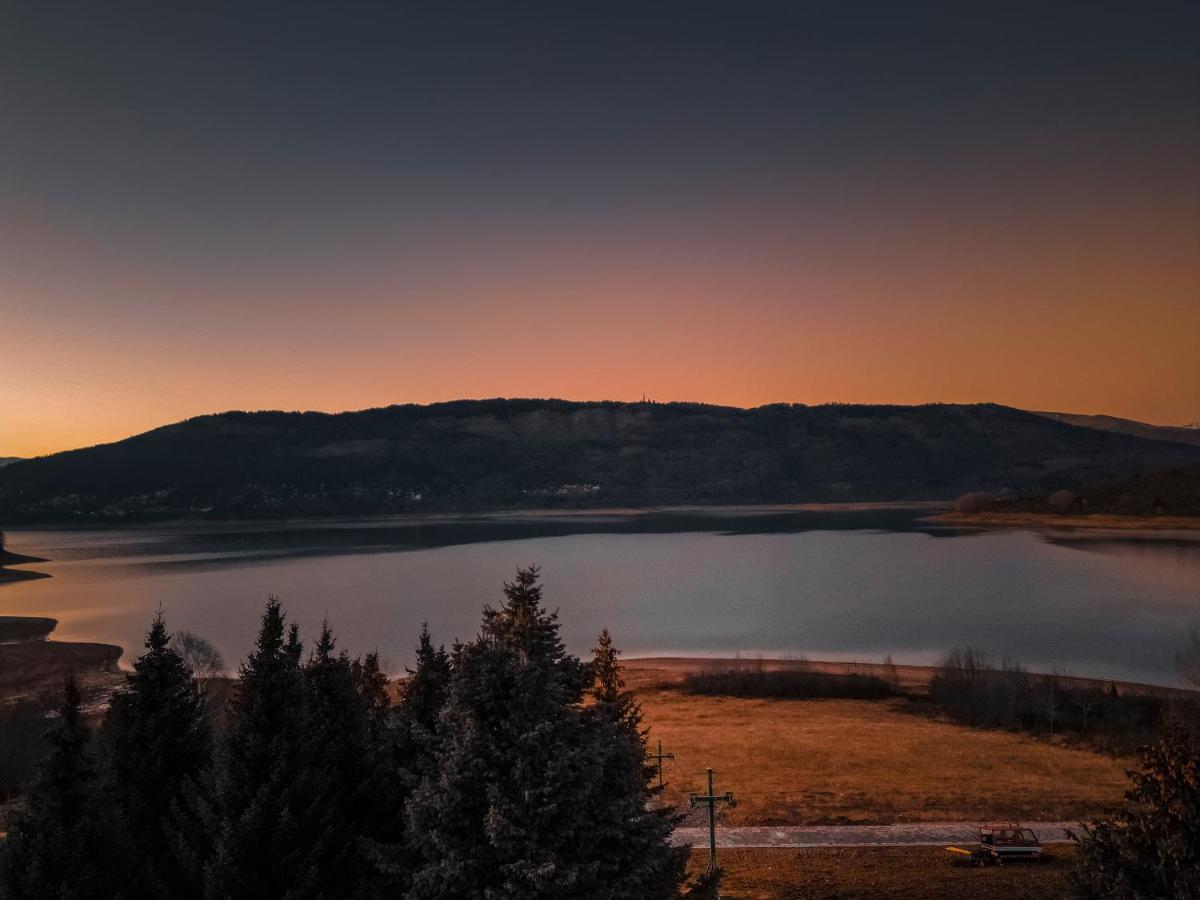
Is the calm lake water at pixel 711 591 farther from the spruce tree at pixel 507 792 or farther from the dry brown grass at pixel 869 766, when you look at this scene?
the spruce tree at pixel 507 792

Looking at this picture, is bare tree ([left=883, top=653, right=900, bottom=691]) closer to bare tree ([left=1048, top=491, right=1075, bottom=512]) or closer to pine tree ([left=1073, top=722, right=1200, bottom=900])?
pine tree ([left=1073, top=722, right=1200, bottom=900])

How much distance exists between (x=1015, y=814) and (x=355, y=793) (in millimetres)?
17641

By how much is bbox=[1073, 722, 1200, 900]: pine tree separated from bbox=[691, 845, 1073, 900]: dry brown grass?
24.6 feet

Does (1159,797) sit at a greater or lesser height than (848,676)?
greater

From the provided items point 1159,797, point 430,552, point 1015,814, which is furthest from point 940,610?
point 430,552

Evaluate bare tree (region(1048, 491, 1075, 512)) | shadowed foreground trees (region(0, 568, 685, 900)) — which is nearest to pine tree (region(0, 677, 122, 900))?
shadowed foreground trees (region(0, 568, 685, 900))

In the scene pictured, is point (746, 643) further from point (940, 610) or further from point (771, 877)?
point (771, 877)

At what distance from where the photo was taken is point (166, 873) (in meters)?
10.0

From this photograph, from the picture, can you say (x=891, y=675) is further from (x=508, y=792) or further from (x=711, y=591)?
(x=508, y=792)

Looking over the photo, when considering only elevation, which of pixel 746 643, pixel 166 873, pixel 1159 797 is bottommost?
pixel 746 643

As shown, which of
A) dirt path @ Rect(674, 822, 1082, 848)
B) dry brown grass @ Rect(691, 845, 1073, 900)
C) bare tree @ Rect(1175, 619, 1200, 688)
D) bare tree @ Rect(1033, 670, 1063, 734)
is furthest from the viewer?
bare tree @ Rect(1175, 619, 1200, 688)

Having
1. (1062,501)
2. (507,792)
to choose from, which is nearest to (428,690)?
(507,792)

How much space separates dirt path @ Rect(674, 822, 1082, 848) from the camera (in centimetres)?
1834

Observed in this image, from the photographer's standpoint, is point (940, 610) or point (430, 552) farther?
point (430, 552)
